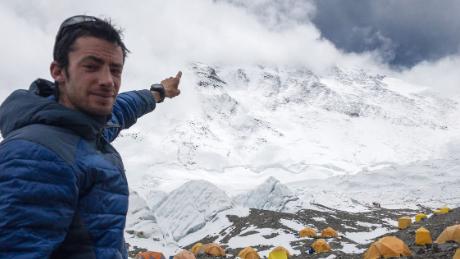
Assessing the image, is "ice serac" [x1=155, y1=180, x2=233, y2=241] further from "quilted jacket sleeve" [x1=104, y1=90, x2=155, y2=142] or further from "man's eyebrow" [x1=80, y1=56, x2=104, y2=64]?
"man's eyebrow" [x1=80, y1=56, x2=104, y2=64]

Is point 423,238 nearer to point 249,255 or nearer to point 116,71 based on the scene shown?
point 249,255

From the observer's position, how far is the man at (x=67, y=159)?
1.96 m

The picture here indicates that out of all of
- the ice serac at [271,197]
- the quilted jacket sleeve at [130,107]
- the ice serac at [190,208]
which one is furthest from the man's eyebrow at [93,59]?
the ice serac at [271,197]

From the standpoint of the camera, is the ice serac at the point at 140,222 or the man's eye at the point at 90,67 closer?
the man's eye at the point at 90,67

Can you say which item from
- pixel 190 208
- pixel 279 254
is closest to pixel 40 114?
pixel 279 254

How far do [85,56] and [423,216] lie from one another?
49.4m

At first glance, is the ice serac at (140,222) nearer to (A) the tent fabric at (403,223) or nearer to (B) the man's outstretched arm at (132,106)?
(A) the tent fabric at (403,223)

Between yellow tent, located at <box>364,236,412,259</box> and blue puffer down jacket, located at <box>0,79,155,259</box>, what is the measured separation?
24.6 metres

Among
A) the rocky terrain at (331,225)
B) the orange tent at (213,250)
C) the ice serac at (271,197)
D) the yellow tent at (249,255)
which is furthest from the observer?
the ice serac at (271,197)

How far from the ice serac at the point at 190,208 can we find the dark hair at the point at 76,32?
191 feet

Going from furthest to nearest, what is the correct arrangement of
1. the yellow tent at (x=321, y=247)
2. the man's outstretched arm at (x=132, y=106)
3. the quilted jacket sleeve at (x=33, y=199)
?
the yellow tent at (x=321, y=247) < the man's outstretched arm at (x=132, y=106) < the quilted jacket sleeve at (x=33, y=199)

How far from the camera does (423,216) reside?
4594 cm

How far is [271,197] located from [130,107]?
81667 millimetres

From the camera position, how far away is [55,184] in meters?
2.04
